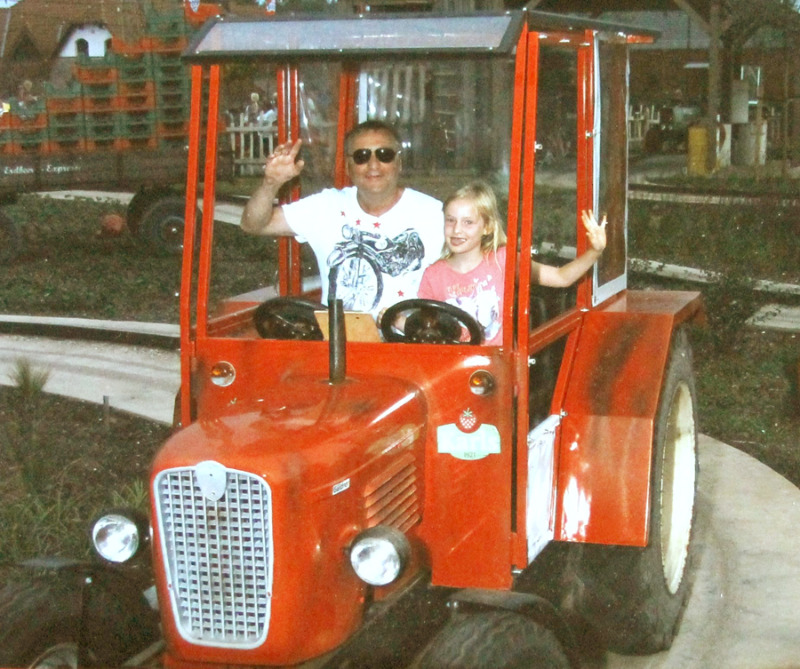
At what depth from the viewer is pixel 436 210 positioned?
4.46 metres

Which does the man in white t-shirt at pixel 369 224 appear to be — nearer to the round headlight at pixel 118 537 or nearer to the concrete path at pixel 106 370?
the round headlight at pixel 118 537

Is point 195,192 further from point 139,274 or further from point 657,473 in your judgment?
point 139,274

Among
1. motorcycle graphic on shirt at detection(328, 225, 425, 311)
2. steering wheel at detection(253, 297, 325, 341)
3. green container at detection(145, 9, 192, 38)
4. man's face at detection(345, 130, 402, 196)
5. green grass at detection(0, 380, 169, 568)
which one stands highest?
green container at detection(145, 9, 192, 38)

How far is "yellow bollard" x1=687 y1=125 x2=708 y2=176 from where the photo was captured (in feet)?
82.5

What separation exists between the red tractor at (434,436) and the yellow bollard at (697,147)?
21174 millimetres

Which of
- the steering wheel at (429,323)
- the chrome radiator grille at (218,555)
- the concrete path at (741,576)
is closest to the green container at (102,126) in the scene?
the concrete path at (741,576)

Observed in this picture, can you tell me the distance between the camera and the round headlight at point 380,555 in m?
3.08

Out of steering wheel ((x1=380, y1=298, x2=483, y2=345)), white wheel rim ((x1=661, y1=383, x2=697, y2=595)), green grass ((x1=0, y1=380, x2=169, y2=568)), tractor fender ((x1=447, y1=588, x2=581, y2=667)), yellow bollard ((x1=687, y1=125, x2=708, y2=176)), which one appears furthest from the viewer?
yellow bollard ((x1=687, y1=125, x2=708, y2=176))

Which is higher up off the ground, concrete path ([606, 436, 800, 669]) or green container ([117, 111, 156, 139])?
green container ([117, 111, 156, 139])

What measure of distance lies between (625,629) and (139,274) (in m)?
8.77

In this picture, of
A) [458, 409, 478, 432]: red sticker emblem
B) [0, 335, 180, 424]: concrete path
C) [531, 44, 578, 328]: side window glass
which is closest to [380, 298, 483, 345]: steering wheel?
[458, 409, 478, 432]: red sticker emblem

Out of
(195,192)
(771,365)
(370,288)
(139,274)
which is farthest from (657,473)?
(139,274)

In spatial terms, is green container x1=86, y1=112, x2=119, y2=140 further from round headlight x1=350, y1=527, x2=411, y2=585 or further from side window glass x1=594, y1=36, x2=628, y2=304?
round headlight x1=350, y1=527, x2=411, y2=585

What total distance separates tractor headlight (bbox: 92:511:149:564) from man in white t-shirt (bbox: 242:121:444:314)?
121cm
